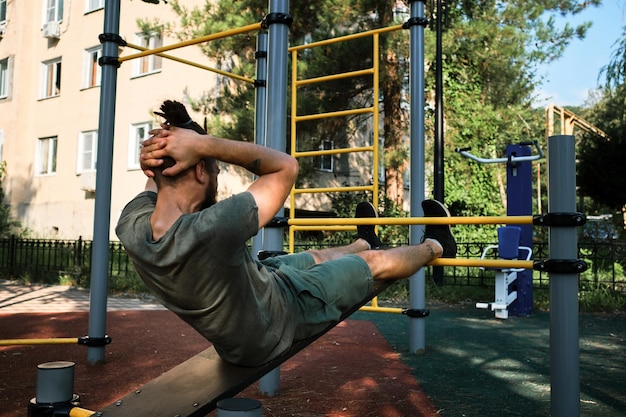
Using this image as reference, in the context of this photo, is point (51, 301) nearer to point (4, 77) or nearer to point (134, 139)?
point (134, 139)

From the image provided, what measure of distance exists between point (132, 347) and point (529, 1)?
9775 mm

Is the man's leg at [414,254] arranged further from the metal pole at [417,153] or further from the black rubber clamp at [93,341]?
the black rubber clamp at [93,341]

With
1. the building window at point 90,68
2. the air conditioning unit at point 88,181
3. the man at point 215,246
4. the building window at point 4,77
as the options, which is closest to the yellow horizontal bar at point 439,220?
the man at point 215,246

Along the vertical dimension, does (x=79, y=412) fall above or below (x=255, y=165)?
below

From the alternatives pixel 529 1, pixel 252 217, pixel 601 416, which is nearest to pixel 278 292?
pixel 252 217

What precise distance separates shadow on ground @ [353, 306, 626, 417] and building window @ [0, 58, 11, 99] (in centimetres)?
1521

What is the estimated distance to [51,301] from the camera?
7305mm

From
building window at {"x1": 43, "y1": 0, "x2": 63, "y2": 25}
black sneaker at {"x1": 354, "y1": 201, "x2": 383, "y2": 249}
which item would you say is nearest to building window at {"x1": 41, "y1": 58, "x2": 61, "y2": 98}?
building window at {"x1": 43, "y1": 0, "x2": 63, "y2": 25}

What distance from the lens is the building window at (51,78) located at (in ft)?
51.4

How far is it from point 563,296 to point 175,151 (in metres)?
1.35

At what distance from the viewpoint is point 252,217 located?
5.01 feet

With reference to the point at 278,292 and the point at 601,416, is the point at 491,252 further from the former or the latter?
the point at 278,292

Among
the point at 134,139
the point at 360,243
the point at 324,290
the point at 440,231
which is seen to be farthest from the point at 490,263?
the point at 134,139

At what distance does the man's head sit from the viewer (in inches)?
64.1
